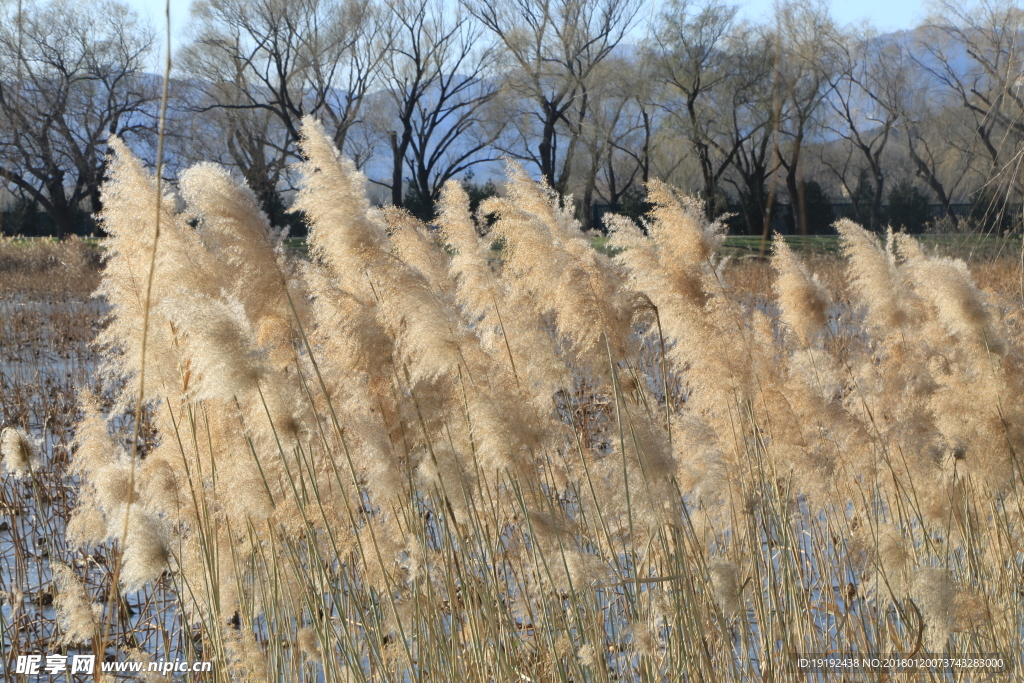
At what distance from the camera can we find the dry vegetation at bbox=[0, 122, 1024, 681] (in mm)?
1801

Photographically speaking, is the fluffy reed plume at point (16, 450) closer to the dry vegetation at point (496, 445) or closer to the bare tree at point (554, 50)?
the dry vegetation at point (496, 445)

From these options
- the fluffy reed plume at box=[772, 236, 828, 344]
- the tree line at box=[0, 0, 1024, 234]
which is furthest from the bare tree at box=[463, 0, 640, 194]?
the fluffy reed plume at box=[772, 236, 828, 344]

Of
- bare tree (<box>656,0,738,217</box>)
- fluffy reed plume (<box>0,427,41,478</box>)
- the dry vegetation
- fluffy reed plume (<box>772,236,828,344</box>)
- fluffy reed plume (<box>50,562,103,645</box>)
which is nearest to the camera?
the dry vegetation

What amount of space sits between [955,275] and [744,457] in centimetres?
80

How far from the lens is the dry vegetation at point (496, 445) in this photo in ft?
5.91

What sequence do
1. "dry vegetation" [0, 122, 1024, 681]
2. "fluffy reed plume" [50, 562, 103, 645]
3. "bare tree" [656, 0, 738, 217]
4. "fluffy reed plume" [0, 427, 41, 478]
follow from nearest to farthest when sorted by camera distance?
1. "dry vegetation" [0, 122, 1024, 681]
2. "fluffy reed plume" [50, 562, 103, 645]
3. "fluffy reed plume" [0, 427, 41, 478]
4. "bare tree" [656, 0, 738, 217]

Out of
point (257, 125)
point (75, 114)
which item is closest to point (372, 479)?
point (75, 114)

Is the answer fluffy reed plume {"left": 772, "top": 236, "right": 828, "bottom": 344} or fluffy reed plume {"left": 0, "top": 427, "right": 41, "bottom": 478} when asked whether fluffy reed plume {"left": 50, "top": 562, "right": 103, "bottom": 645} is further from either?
fluffy reed plume {"left": 772, "top": 236, "right": 828, "bottom": 344}

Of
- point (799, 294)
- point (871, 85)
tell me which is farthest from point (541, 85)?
point (799, 294)

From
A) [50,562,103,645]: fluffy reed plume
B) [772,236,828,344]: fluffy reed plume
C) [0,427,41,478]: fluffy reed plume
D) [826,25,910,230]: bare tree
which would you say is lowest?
[50,562,103,645]: fluffy reed plume

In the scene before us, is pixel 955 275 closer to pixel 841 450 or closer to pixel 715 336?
pixel 841 450

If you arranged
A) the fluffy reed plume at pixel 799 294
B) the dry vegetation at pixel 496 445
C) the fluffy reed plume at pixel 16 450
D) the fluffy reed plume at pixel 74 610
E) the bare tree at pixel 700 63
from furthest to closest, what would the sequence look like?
the bare tree at pixel 700 63, the fluffy reed plume at pixel 799 294, the fluffy reed plume at pixel 16 450, the fluffy reed plume at pixel 74 610, the dry vegetation at pixel 496 445

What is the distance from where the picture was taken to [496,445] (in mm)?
1946

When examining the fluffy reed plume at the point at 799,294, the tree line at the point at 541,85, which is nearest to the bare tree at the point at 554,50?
the tree line at the point at 541,85
